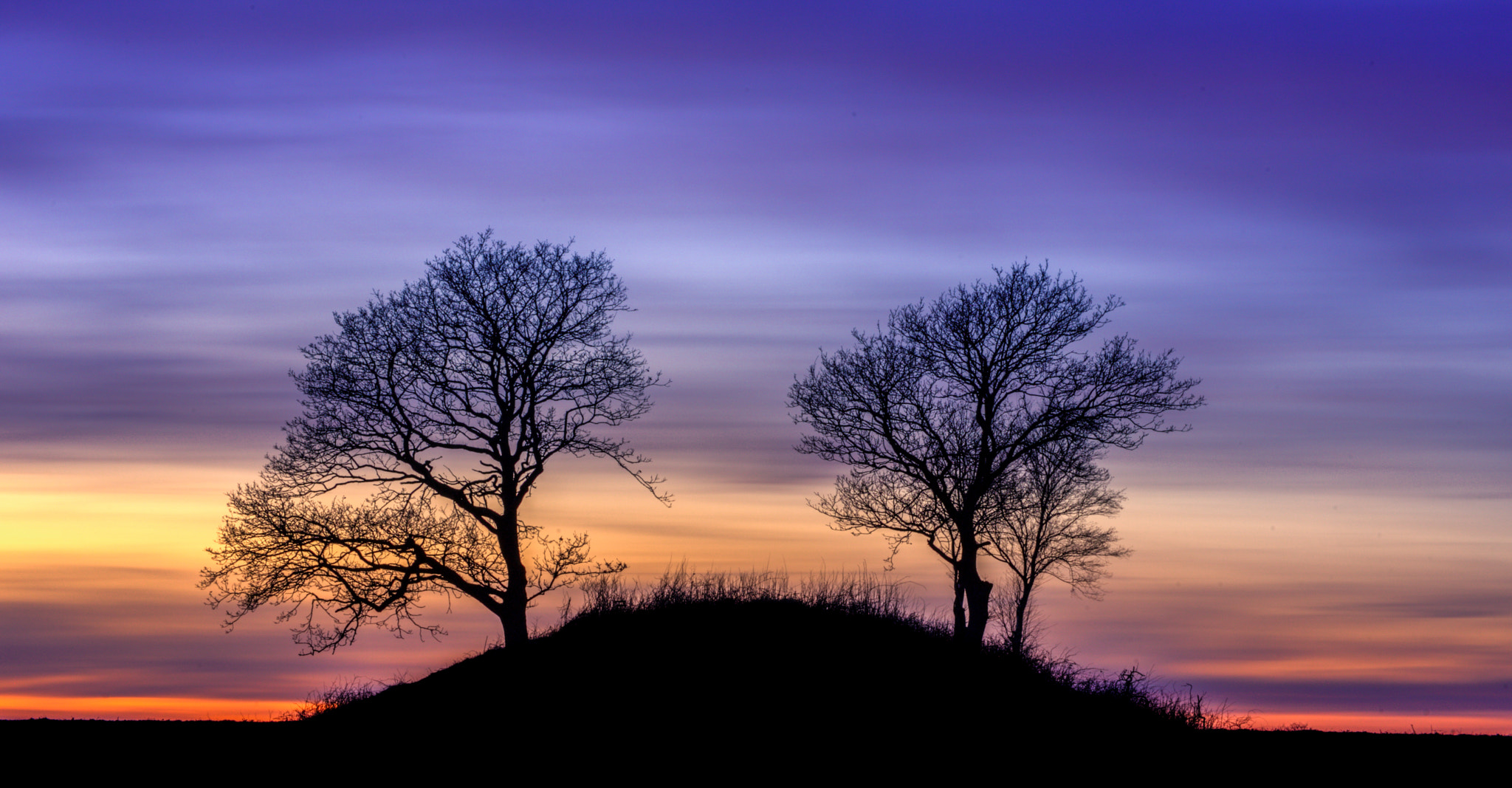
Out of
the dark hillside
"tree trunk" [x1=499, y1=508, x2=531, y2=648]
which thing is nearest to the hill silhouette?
the dark hillside

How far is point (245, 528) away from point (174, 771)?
11.8 meters

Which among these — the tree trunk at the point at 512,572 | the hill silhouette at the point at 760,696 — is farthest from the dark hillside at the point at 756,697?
the tree trunk at the point at 512,572

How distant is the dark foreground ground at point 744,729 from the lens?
13.5 m

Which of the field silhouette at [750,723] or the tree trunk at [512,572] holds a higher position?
the tree trunk at [512,572]

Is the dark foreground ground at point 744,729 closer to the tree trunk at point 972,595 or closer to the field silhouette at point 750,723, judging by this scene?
the field silhouette at point 750,723

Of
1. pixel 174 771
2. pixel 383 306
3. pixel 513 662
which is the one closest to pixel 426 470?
pixel 383 306

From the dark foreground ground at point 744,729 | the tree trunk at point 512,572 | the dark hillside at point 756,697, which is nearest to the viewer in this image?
the dark foreground ground at point 744,729

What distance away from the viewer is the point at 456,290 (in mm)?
25312

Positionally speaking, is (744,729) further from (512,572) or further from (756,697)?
(512,572)

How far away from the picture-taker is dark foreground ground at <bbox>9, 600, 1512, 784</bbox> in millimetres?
13508

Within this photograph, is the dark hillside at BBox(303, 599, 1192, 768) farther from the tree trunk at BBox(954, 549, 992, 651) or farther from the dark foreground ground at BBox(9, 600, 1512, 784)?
the tree trunk at BBox(954, 549, 992, 651)

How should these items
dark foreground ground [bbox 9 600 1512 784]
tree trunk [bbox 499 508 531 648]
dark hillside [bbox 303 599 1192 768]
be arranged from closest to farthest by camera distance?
1. dark foreground ground [bbox 9 600 1512 784]
2. dark hillside [bbox 303 599 1192 768]
3. tree trunk [bbox 499 508 531 648]

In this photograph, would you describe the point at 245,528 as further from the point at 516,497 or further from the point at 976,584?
the point at 976,584

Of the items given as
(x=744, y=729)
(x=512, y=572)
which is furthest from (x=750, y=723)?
(x=512, y=572)
